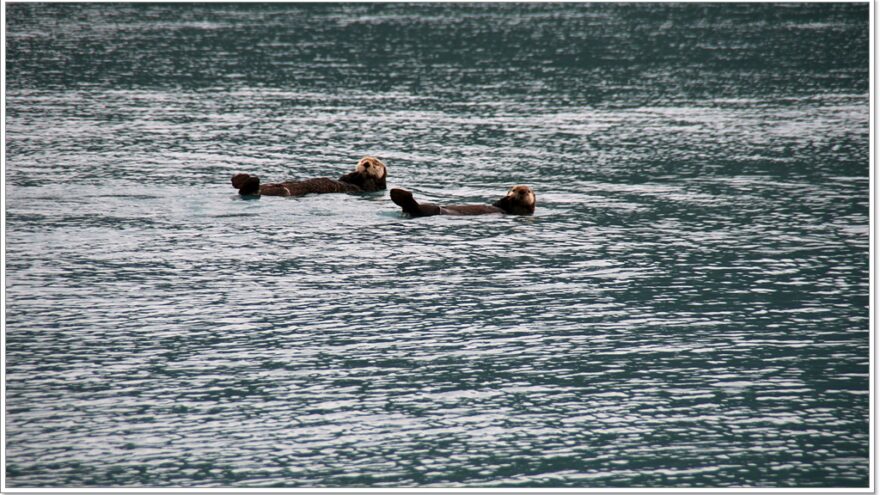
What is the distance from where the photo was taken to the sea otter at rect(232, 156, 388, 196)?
2433 cm

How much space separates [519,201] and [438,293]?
526cm

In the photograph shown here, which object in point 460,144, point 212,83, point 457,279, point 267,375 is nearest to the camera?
point 267,375

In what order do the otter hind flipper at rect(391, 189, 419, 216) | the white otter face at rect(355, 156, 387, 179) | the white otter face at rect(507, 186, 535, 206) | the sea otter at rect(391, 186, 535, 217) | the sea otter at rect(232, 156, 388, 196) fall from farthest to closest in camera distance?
the white otter face at rect(355, 156, 387, 179), the sea otter at rect(232, 156, 388, 196), the white otter face at rect(507, 186, 535, 206), the sea otter at rect(391, 186, 535, 217), the otter hind flipper at rect(391, 189, 419, 216)

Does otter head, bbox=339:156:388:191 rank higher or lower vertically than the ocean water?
higher

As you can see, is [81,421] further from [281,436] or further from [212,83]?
[212,83]

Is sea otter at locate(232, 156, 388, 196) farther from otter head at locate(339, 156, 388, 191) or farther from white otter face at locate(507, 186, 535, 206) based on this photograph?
white otter face at locate(507, 186, 535, 206)

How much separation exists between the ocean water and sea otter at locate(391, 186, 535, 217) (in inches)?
9.5

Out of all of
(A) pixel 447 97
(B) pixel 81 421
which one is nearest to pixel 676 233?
(B) pixel 81 421

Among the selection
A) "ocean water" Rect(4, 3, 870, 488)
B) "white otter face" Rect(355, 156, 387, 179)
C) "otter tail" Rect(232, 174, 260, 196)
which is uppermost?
"white otter face" Rect(355, 156, 387, 179)

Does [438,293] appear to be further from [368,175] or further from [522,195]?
[368,175]

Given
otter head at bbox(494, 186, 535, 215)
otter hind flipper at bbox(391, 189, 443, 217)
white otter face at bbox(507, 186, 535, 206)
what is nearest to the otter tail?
otter hind flipper at bbox(391, 189, 443, 217)

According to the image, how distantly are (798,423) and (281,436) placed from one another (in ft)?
20.2

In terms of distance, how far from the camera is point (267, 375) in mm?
15523

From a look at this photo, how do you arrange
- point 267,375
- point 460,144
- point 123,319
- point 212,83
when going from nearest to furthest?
point 267,375 → point 123,319 → point 460,144 → point 212,83
